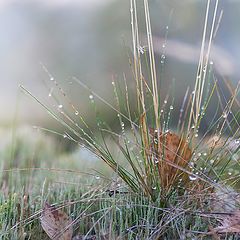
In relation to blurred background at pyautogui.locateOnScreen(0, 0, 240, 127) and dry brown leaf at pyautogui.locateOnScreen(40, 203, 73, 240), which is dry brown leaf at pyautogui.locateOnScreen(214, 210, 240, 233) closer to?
dry brown leaf at pyautogui.locateOnScreen(40, 203, 73, 240)

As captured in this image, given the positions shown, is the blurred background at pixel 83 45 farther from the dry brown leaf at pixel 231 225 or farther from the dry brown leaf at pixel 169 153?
the dry brown leaf at pixel 231 225

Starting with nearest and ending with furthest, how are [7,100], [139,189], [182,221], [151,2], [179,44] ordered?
[182,221], [139,189], [151,2], [179,44], [7,100]

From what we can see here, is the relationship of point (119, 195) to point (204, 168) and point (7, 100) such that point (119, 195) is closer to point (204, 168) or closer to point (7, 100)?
point (204, 168)

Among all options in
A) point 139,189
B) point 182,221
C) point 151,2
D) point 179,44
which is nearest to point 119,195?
point 139,189

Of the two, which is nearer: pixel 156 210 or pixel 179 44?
pixel 156 210

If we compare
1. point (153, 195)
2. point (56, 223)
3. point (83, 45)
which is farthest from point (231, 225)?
point (83, 45)

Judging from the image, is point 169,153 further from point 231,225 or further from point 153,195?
point 231,225
